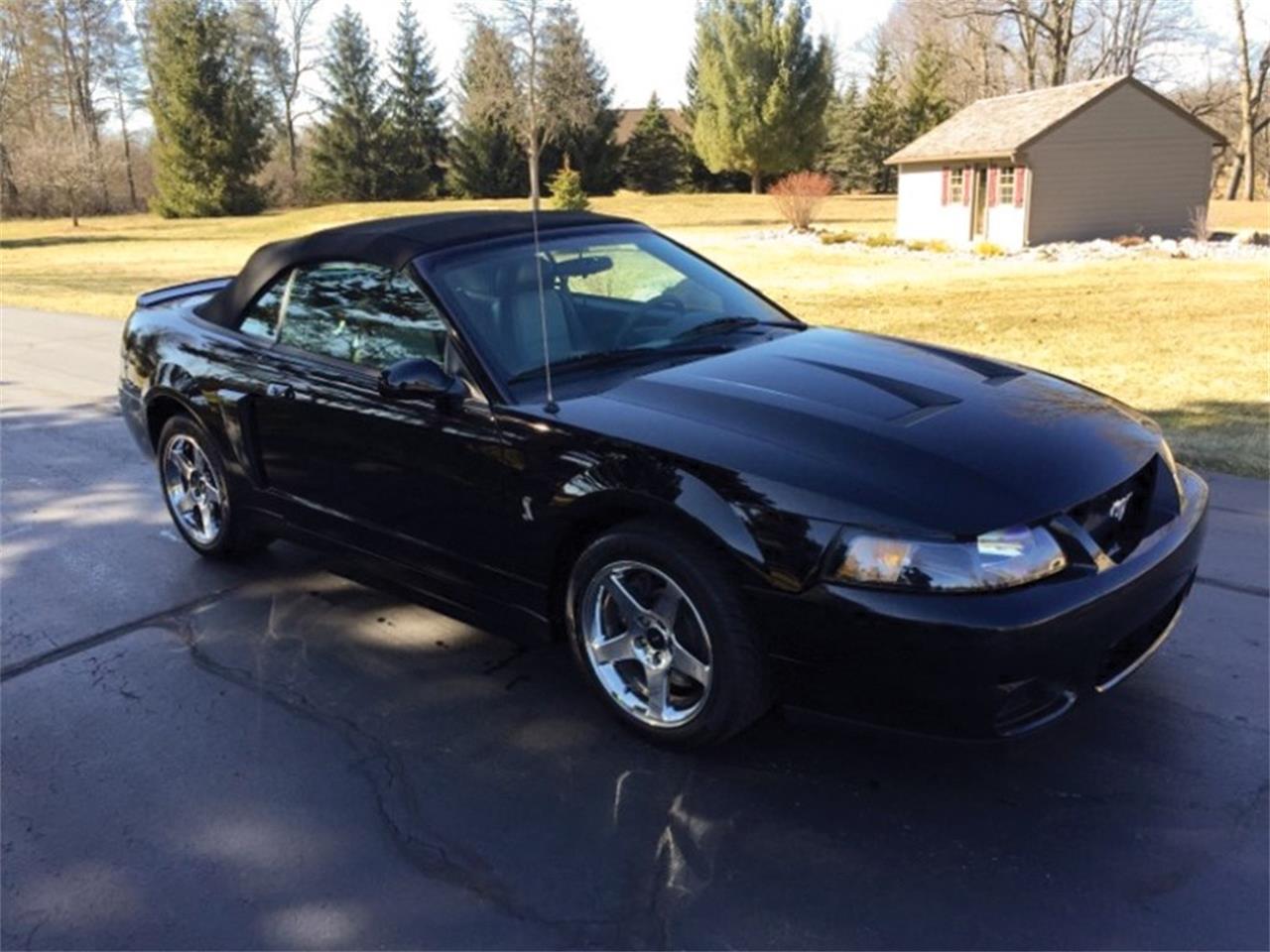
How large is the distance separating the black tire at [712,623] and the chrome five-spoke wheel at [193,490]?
250 centimetres

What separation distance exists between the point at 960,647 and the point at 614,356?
1.72 metres

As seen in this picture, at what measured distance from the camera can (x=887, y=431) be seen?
3105 millimetres

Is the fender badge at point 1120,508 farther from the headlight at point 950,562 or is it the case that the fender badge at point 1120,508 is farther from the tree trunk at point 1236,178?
the tree trunk at point 1236,178

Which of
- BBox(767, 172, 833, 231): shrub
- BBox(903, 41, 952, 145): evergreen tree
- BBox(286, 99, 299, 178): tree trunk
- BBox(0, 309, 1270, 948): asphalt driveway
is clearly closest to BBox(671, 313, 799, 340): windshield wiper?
BBox(0, 309, 1270, 948): asphalt driveway

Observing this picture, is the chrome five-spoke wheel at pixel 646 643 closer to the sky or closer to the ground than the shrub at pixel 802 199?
closer to the ground

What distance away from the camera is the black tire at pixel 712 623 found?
2.98 m

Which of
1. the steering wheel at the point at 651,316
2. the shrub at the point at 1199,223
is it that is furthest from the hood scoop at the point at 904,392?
the shrub at the point at 1199,223

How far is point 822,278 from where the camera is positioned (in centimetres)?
2109

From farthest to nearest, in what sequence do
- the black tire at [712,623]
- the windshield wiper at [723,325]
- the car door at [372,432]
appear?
1. the windshield wiper at [723,325]
2. the car door at [372,432]
3. the black tire at [712,623]

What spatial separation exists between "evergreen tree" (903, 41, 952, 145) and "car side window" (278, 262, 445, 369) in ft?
184

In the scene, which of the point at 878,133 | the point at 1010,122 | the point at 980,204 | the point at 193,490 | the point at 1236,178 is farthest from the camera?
the point at 878,133

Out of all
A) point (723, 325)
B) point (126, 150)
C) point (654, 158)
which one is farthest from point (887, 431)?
point (126, 150)

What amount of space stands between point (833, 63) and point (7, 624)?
184ft

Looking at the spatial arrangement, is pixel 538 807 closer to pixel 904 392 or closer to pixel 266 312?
pixel 904 392
